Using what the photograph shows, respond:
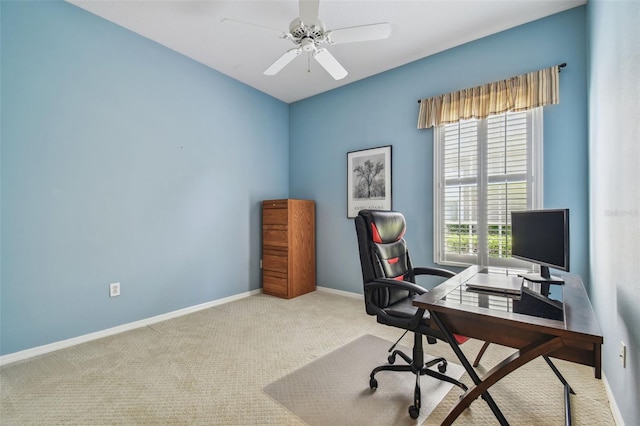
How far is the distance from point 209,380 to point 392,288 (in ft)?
4.45

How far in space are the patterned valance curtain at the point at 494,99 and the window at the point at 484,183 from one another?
95 millimetres

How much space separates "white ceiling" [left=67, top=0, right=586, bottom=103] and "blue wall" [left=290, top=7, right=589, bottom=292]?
0.60 ft

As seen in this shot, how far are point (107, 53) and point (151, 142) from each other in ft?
2.75

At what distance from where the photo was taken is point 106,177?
274 centimetres

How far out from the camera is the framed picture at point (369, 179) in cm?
368

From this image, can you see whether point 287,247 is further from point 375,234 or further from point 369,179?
point 375,234

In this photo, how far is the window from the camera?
8.92 ft

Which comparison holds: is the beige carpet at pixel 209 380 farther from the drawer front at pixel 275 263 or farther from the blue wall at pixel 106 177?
the drawer front at pixel 275 263

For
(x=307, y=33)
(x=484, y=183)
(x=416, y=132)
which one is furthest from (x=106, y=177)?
(x=484, y=183)

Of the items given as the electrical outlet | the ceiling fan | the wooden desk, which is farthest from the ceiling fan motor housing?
the electrical outlet

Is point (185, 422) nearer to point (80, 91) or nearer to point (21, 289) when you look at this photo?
point (21, 289)

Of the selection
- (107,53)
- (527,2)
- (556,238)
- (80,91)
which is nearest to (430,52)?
(527,2)

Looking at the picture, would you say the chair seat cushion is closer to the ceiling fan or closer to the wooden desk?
the wooden desk

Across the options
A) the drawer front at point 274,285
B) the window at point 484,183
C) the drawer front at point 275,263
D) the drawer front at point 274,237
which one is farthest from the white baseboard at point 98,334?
the window at point 484,183
